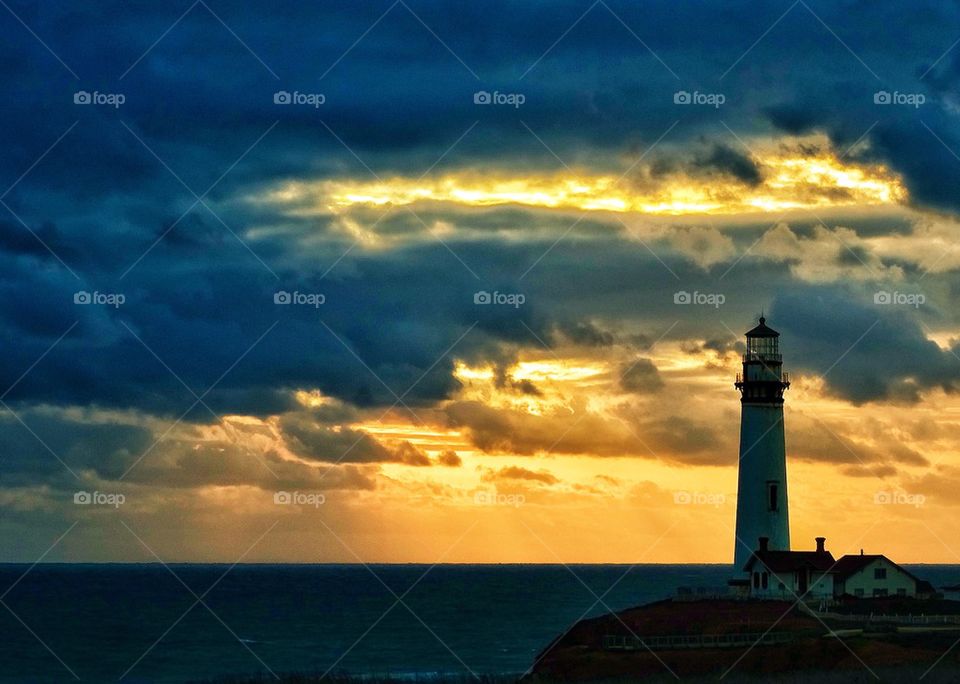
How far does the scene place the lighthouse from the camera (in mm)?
73500

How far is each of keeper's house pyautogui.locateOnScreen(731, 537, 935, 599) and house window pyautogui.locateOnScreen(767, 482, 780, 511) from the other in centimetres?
229

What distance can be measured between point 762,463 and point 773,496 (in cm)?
174

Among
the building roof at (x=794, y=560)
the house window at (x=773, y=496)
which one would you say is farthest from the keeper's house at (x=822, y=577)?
the house window at (x=773, y=496)

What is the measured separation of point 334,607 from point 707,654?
101 meters

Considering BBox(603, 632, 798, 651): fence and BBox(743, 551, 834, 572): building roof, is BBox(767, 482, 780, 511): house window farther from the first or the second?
BBox(603, 632, 798, 651): fence

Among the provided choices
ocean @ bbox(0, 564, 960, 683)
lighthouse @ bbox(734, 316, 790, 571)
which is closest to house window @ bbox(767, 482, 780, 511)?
lighthouse @ bbox(734, 316, 790, 571)

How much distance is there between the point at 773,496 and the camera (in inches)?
2899

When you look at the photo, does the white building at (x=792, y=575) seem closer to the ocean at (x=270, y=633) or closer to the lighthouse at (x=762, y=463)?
the lighthouse at (x=762, y=463)

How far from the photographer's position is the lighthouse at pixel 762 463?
73.5 m

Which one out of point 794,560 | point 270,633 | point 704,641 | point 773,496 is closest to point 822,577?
point 794,560

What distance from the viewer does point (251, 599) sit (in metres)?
171

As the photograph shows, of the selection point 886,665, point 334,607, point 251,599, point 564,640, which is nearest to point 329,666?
point 564,640

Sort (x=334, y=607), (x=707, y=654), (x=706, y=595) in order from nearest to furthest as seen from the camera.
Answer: (x=707, y=654) → (x=706, y=595) → (x=334, y=607)

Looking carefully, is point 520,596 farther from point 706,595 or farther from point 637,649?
point 637,649
